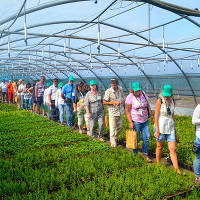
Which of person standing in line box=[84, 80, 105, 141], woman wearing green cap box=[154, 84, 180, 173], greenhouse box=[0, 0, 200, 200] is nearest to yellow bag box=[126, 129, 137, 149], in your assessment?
greenhouse box=[0, 0, 200, 200]

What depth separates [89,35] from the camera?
1376 cm

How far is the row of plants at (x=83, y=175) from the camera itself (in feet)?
10.6

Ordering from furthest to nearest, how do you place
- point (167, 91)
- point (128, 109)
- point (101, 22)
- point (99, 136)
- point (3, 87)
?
1. point (3, 87)
2. point (101, 22)
3. point (99, 136)
4. point (128, 109)
5. point (167, 91)

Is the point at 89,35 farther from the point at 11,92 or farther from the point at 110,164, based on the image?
the point at 110,164

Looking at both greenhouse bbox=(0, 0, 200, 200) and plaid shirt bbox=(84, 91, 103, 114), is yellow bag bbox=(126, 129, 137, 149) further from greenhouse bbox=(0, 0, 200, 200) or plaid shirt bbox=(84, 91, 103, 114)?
plaid shirt bbox=(84, 91, 103, 114)

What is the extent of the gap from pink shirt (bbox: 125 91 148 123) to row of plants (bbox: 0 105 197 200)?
779mm

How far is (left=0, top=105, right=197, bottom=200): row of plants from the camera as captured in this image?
3.22 metres

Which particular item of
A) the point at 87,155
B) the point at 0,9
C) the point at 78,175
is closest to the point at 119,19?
the point at 0,9

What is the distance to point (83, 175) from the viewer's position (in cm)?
389

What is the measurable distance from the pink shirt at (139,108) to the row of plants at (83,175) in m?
0.78

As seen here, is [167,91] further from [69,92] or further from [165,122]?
[69,92]

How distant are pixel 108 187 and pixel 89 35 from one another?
1147 centimetres

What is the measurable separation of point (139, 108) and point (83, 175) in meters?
1.86

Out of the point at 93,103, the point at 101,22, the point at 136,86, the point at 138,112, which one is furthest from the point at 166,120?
the point at 101,22
